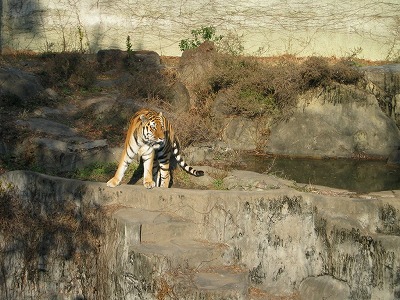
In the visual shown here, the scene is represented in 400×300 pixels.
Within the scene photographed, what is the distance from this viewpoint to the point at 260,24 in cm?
1784

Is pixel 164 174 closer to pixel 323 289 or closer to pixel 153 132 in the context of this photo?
pixel 153 132

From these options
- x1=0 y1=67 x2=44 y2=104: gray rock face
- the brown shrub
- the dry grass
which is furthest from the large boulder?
the dry grass

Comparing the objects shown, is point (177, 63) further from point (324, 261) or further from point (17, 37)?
point (324, 261)

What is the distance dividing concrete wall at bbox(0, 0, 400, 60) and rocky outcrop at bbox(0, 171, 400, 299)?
822 centimetres

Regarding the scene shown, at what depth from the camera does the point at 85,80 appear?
604 inches

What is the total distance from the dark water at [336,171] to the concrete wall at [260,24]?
16.6 feet

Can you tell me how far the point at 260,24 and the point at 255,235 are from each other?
9.09 metres

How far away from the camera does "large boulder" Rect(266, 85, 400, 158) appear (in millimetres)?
13922

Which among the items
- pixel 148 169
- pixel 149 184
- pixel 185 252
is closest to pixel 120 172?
pixel 148 169

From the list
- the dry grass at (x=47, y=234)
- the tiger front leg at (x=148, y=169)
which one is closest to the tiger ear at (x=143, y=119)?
the tiger front leg at (x=148, y=169)

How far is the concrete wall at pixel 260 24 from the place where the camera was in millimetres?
17703

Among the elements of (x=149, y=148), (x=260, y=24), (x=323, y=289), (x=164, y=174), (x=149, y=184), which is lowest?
(x=323, y=289)

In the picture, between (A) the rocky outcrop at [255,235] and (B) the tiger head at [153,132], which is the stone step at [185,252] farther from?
(B) the tiger head at [153,132]

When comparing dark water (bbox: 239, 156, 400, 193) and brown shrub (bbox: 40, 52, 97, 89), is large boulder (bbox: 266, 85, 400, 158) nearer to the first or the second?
dark water (bbox: 239, 156, 400, 193)
